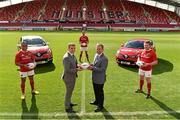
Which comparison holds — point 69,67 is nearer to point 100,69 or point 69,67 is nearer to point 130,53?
point 100,69

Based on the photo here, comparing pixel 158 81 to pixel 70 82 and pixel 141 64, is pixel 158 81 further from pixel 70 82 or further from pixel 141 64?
pixel 70 82

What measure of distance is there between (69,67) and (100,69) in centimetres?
93

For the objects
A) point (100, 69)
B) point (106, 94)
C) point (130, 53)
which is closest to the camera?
point (100, 69)

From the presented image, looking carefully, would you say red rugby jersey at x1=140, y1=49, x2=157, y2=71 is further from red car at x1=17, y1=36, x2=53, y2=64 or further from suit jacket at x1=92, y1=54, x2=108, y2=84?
red car at x1=17, y1=36, x2=53, y2=64

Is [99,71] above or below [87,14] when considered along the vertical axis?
below

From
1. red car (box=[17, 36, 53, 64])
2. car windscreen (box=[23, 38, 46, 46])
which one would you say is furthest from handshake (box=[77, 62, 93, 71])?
car windscreen (box=[23, 38, 46, 46])

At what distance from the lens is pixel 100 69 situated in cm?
790

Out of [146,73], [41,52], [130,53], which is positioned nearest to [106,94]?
[146,73]

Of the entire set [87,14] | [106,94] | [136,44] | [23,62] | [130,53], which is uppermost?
[87,14]

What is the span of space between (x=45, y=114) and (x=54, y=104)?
2.94 feet

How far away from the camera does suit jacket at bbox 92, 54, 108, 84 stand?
311 inches

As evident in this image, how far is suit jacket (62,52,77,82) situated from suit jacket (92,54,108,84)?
629 mm

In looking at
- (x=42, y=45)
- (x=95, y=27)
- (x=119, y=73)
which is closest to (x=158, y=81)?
(x=119, y=73)

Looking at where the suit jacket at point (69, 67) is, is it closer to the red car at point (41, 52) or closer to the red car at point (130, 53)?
the red car at point (41, 52)
